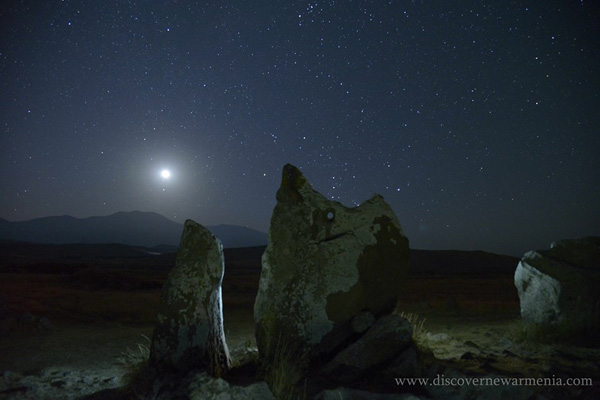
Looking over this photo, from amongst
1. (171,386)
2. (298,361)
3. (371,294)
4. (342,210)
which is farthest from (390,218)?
(171,386)

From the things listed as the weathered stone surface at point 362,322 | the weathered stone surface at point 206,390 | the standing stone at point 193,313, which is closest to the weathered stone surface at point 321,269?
the weathered stone surface at point 362,322

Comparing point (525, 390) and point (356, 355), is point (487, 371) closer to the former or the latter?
point (525, 390)

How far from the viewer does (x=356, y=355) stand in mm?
5312

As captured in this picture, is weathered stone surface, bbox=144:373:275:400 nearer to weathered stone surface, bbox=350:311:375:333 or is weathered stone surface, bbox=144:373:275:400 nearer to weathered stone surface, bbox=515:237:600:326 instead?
weathered stone surface, bbox=350:311:375:333

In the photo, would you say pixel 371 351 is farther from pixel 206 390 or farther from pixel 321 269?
pixel 206 390

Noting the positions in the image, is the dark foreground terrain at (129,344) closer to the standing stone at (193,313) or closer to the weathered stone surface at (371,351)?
the weathered stone surface at (371,351)

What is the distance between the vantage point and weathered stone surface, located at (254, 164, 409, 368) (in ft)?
19.2

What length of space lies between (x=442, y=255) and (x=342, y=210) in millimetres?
100346

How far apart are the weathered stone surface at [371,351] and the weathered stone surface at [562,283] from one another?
4229 mm

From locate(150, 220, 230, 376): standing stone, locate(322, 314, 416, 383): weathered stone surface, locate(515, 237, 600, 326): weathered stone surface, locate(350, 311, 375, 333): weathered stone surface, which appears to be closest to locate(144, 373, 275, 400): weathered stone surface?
locate(150, 220, 230, 376): standing stone

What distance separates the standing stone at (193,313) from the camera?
5.27 m

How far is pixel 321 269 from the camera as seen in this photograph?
612 centimetres

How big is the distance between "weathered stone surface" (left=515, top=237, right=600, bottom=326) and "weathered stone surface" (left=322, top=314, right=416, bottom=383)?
4229mm

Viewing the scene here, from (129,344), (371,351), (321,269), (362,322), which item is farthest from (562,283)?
(129,344)
